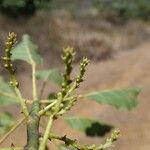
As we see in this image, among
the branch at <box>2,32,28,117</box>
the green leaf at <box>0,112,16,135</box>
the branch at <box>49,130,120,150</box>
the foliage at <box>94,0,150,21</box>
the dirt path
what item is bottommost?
the branch at <box>49,130,120,150</box>

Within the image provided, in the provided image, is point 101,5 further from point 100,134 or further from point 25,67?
point 100,134

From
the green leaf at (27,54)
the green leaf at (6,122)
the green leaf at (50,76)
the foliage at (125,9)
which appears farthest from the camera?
the foliage at (125,9)

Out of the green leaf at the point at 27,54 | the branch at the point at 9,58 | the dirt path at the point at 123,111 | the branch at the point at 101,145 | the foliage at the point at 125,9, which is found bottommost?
the branch at the point at 101,145

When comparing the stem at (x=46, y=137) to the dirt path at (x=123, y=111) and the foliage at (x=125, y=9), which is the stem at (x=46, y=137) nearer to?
the dirt path at (x=123, y=111)

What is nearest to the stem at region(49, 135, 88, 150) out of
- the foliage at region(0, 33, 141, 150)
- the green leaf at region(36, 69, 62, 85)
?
the foliage at region(0, 33, 141, 150)

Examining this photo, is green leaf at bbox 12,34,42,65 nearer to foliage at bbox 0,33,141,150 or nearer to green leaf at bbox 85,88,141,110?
foliage at bbox 0,33,141,150

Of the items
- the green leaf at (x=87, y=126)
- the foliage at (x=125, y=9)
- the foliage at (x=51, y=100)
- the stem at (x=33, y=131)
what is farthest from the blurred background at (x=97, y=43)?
the stem at (x=33, y=131)
